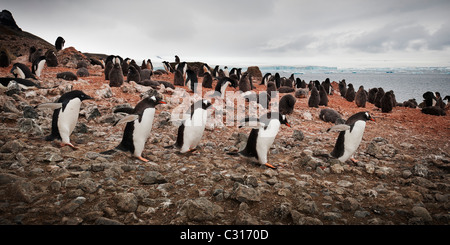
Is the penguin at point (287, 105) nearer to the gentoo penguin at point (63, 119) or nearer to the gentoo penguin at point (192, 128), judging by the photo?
the gentoo penguin at point (192, 128)

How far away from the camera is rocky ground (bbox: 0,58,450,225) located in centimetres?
283

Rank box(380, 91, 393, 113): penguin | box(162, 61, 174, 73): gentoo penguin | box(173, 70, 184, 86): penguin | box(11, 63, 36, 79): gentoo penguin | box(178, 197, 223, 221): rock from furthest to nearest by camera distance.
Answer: box(162, 61, 174, 73): gentoo penguin → box(173, 70, 184, 86): penguin → box(380, 91, 393, 113): penguin → box(11, 63, 36, 79): gentoo penguin → box(178, 197, 223, 221): rock

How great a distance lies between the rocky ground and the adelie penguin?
250mm

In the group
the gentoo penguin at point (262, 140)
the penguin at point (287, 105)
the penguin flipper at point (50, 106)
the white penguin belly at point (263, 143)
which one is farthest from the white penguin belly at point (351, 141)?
the penguin flipper at point (50, 106)

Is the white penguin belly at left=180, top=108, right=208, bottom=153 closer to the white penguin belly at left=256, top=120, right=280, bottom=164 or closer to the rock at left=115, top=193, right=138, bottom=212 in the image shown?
the white penguin belly at left=256, top=120, right=280, bottom=164

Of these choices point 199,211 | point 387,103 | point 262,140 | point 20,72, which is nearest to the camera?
point 199,211

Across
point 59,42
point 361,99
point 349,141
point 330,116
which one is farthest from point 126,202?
point 59,42

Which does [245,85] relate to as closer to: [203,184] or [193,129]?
[193,129]

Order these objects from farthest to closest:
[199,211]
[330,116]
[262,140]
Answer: [330,116]
[262,140]
[199,211]

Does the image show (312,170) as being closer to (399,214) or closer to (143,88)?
(399,214)

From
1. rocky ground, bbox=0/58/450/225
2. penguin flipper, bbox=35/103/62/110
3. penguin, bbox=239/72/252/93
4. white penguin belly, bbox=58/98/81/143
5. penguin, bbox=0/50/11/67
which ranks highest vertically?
penguin, bbox=0/50/11/67

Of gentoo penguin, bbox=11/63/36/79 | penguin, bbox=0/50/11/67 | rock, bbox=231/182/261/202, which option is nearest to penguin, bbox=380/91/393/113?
rock, bbox=231/182/261/202

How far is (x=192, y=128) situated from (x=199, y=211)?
101 inches

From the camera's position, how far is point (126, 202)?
291 cm
